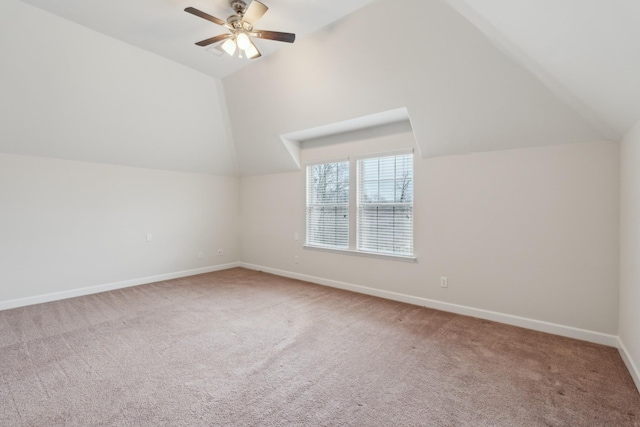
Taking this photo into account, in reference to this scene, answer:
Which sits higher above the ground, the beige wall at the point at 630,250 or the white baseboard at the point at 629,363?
the beige wall at the point at 630,250

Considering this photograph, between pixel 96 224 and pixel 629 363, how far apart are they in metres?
6.34

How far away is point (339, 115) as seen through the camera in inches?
153

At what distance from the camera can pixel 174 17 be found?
286cm

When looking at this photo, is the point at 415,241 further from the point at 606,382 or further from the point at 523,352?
the point at 606,382

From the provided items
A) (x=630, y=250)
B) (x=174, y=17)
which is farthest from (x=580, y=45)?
(x=174, y=17)

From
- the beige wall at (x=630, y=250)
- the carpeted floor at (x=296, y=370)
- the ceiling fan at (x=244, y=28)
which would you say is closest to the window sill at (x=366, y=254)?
the carpeted floor at (x=296, y=370)

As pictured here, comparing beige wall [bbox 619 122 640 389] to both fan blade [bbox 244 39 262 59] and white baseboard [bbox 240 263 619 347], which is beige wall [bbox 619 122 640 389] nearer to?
white baseboard [bbox 240 263 619 347]

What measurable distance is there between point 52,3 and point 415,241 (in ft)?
15.1

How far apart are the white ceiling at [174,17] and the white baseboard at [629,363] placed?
363cm

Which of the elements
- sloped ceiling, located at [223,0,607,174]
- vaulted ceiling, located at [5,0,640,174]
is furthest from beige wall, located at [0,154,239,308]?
sloped ceiling, located at [223,0,607,174]

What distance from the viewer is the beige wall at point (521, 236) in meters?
2.76

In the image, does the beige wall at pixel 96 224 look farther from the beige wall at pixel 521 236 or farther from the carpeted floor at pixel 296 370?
the beige wall at pixel 521 236

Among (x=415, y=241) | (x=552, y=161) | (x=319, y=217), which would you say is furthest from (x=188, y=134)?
(x=552, y=161)

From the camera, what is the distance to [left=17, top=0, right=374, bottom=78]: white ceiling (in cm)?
266
